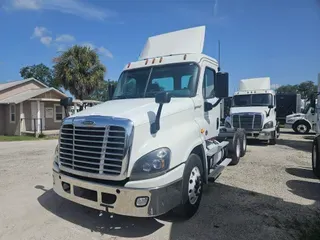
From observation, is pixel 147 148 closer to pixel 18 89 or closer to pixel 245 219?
pixel 245 219

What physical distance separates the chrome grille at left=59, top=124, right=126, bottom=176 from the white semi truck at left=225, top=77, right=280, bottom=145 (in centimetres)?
873

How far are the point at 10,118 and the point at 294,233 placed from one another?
72.3ft

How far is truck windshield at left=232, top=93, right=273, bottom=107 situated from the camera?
12.4 metres

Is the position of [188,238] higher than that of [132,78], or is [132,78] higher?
[132,78]

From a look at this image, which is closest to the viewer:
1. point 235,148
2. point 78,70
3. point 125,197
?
point 125,197

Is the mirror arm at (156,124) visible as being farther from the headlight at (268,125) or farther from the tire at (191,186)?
the headlight at (268,125)

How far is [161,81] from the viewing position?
4711 mm

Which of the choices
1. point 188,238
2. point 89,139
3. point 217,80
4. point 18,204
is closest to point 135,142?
point 89,139

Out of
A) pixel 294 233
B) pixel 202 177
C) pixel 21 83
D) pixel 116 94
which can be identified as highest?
pixel 21 83

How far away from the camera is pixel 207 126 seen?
4801 mm

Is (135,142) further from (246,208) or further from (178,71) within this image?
(246,208)

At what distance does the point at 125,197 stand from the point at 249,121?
31.8 ft

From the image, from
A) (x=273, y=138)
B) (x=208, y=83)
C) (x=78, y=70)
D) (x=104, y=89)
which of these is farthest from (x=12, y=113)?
(x=208, y=83)

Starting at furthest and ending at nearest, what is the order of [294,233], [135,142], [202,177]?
1. [202,177]
2. [294,233]
3. [135,142]
